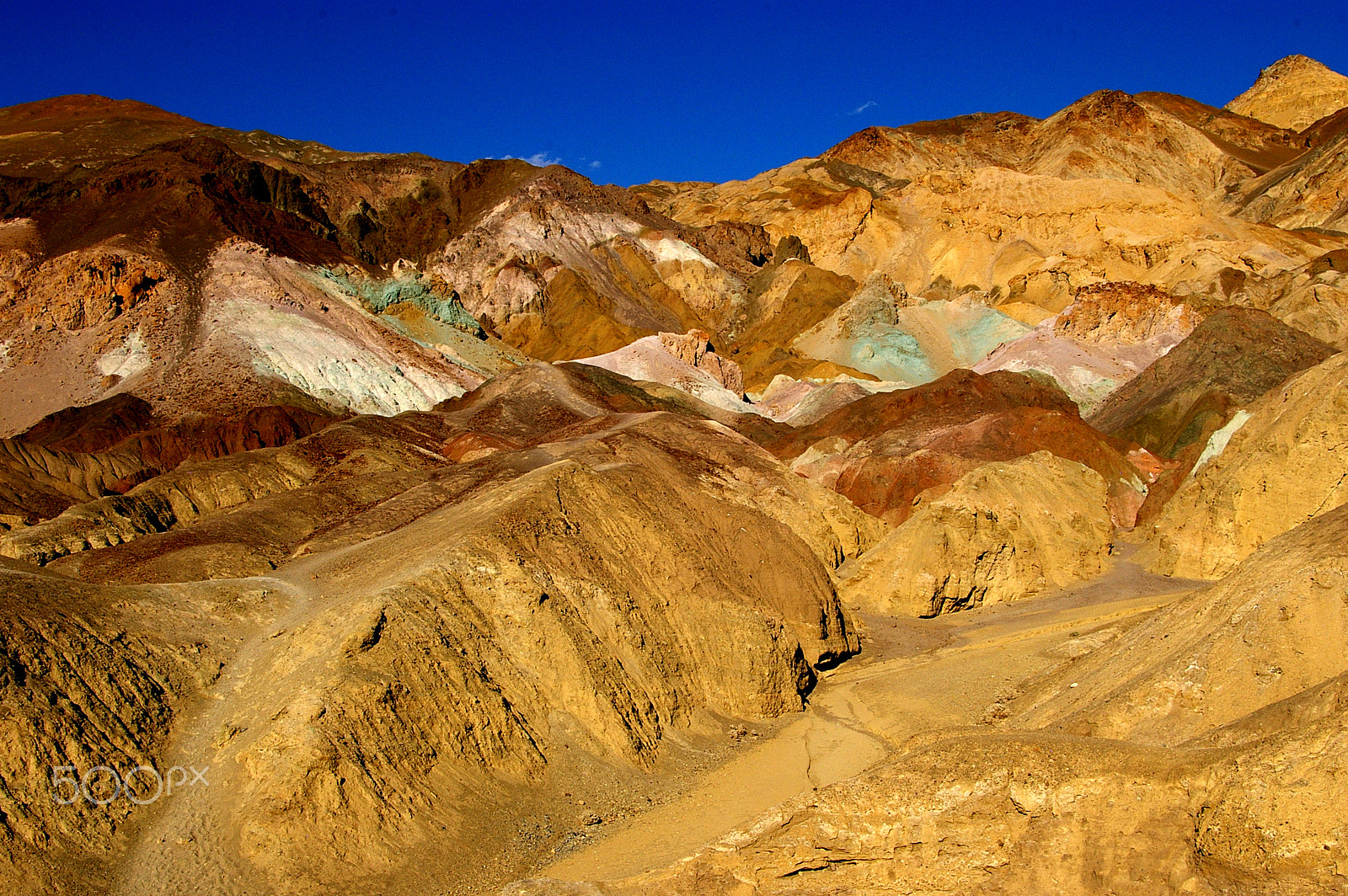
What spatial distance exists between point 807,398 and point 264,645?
45710 millimetres

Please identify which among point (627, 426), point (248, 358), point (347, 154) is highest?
point (347, 154)

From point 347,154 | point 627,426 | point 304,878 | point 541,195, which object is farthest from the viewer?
point 347,154

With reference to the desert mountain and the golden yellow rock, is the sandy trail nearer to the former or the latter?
the desert mountain

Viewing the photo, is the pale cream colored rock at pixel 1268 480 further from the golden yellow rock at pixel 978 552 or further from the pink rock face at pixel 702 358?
the pink rock face at pixel 702 358

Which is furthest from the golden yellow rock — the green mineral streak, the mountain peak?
the mountain peak

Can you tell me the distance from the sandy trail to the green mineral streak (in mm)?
49753

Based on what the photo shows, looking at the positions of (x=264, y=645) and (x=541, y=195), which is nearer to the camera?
(x=264, y=645)

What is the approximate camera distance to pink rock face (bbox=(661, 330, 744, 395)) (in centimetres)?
6662

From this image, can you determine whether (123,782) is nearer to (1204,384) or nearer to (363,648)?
(363,648)

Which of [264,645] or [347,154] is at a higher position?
[347,154]

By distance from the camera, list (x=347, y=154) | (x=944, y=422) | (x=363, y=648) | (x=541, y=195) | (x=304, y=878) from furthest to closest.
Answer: (x=347, y=154), (x=541, y=195), (x=944, y=422), (x=363, y=648), (x=304, y=878)

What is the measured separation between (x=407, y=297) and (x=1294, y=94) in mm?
119257

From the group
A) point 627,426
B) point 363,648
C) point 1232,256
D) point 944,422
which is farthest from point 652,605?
point 1232,256

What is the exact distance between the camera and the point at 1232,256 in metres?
72.2
